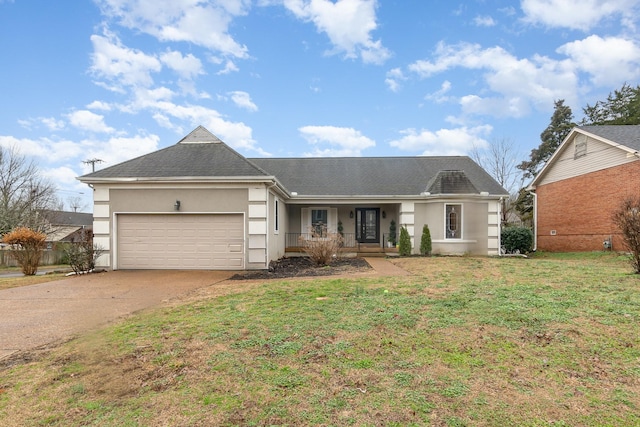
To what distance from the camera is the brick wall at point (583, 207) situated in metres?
14.4

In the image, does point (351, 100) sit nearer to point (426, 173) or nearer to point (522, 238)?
point (426, 173)

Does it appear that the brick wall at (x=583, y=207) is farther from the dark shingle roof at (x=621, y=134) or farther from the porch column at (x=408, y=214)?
the porch column at (x=408, y=214)

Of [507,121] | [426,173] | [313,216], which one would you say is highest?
[507,121]

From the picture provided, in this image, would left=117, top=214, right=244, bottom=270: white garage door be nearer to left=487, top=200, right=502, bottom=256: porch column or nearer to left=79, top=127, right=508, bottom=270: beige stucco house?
left=79, top=127, right=508, bottom=270: beige stucco house

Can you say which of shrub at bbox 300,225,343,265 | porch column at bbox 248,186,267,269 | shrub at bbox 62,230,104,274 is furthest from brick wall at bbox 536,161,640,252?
shrub at bbox 62,230,104,274

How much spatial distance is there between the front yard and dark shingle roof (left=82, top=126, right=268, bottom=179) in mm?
6805

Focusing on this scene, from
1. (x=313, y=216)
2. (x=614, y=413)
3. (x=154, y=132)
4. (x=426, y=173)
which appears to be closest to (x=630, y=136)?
(x=426, y=173)

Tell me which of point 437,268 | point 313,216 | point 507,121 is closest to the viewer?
point 437,268

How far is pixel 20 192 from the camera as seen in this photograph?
29.9m

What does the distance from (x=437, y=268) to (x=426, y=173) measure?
895 centimetres

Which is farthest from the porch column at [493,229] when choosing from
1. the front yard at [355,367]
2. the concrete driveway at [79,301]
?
the concrete driveway at [79,301]

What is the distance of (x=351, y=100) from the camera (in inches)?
645

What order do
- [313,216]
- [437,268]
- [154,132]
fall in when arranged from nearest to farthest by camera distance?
[437,268] → [154,132] → [313,216]

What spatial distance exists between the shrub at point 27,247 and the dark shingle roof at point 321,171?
4.19 meters
